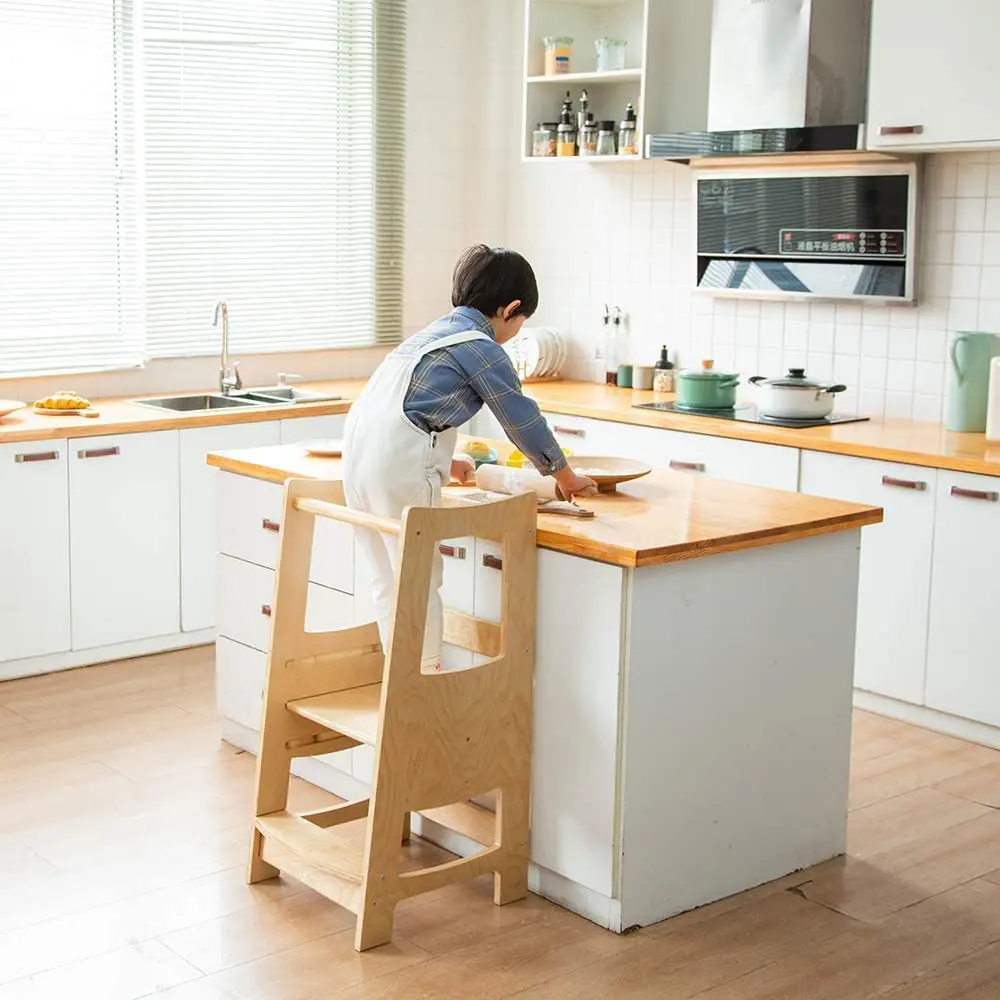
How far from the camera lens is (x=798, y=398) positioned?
4887 millimetres

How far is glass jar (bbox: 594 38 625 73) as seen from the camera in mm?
5648

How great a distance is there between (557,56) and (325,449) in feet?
8.17

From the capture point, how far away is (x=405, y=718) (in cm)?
294

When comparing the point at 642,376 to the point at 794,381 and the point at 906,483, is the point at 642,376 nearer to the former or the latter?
the point at 794,381

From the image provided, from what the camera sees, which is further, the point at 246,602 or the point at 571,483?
the point at 246,602

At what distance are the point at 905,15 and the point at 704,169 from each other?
1.12 meters

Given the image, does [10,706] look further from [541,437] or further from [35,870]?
[541,437]

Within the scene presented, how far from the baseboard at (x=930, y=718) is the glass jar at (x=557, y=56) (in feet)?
8.80

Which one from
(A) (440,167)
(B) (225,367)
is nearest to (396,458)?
(B) (225,367)

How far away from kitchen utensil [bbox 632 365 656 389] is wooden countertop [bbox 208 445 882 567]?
201cm

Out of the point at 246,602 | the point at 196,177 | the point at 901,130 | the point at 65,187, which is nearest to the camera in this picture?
the point at 246,602

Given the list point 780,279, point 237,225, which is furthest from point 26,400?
point 780,279

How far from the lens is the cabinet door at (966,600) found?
4172 millimetres

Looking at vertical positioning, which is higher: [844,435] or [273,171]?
[273,171]
